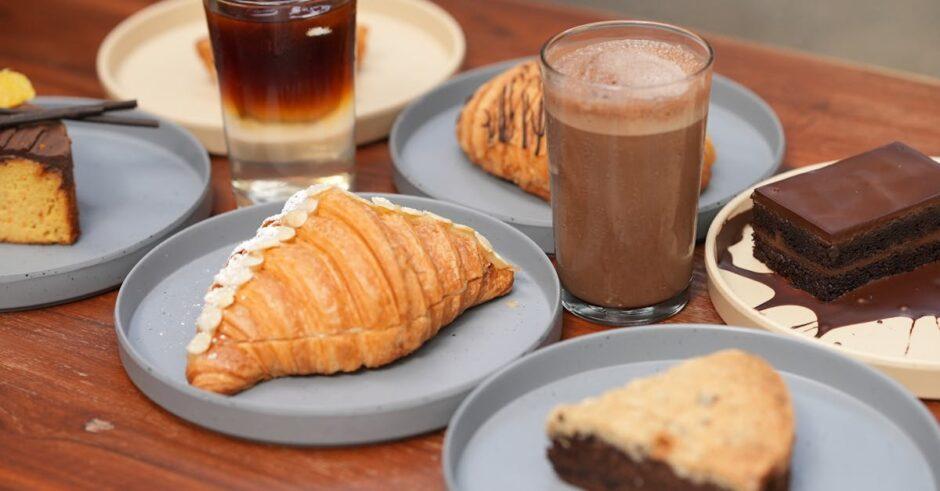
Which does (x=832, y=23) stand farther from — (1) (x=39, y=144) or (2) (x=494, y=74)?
(1) (x=39, y=144)

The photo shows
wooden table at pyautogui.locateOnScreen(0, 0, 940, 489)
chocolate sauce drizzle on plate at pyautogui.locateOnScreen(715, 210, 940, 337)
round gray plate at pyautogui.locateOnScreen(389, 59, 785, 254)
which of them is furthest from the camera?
round gray plate at pyautogui.locateOnScreen(389, 59, 785, 254)

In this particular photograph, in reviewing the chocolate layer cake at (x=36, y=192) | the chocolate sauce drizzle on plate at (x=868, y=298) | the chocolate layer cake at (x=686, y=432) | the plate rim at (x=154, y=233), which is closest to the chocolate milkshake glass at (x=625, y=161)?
the chocolate sauce drizzle on plate at (x=868, y=298)

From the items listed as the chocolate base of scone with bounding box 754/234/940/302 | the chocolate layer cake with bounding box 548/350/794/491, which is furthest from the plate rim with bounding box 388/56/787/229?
the chocolate layer cake with bounding box 548/350/794/491

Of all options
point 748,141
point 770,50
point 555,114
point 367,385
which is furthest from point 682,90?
point 770,50

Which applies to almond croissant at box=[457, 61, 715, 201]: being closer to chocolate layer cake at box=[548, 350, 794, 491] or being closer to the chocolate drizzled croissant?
the chocolate drizzled croissant

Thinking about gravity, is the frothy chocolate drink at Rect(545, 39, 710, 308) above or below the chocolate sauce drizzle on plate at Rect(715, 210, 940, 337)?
above
